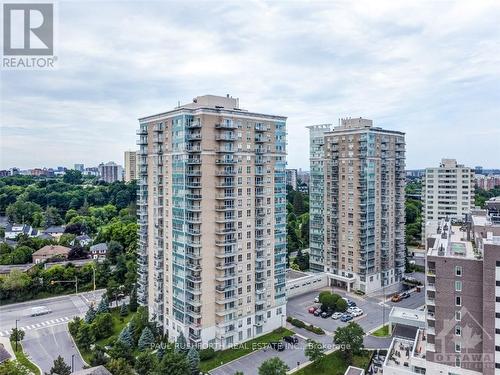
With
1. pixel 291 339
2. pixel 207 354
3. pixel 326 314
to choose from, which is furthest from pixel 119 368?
pixel 326 314

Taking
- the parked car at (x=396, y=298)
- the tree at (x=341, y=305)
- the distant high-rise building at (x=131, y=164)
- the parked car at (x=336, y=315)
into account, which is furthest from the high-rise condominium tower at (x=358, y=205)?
the distant high-rise building at (x=131, y=164)

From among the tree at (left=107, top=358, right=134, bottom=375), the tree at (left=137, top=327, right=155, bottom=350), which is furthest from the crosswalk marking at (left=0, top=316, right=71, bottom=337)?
the tree at (left=107, top=358, right=134, bottom=375)

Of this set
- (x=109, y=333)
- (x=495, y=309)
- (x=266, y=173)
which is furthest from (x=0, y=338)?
(x=495, y=309)

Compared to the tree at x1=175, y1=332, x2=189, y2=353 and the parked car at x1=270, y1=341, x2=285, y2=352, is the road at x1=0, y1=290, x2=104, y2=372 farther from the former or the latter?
the parked car at x1=270, y1=341, x2=285, y2=352

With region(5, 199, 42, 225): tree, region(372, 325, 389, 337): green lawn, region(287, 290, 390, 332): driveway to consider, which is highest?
region(5, 199, 42, 225): tree

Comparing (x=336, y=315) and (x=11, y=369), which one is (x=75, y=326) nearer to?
(x=11, y=369)

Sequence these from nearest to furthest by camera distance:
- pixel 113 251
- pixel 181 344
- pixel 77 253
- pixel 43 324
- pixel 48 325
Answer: pixel 181 344, pixel 48 325, pixel 43 324, pixel 113 251, pixel 77 253

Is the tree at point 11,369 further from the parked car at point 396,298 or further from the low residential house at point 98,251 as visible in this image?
the parked car at point 396,298
